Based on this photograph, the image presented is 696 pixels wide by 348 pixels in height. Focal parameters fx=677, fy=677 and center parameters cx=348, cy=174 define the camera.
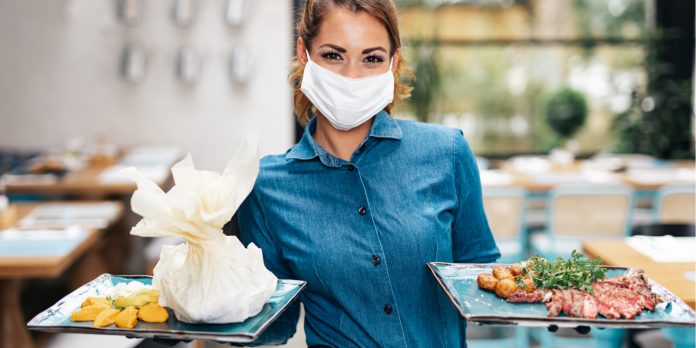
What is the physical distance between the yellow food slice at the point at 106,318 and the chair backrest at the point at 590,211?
2.92m

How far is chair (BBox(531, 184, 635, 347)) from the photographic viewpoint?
142 inches

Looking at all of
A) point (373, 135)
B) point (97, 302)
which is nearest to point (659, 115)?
point (373, 135)

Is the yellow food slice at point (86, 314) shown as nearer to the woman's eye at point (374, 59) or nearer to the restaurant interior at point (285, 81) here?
the woman's eye at point (374, 59)

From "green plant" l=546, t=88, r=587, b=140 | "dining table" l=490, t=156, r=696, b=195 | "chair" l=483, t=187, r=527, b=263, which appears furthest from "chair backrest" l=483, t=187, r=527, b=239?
"green plant" l=546, t=88, r=587, b=140

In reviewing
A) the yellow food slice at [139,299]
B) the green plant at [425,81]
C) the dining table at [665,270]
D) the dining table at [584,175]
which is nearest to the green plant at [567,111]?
the dining table at [584,175]

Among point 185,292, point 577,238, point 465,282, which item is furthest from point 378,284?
point 577,238

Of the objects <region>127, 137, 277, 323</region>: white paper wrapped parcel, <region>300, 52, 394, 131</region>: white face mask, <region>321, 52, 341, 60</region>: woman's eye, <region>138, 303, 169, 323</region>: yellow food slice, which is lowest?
<region>138, 303, 169, 323</region>: yellow food slice

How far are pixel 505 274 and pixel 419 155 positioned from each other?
344mm

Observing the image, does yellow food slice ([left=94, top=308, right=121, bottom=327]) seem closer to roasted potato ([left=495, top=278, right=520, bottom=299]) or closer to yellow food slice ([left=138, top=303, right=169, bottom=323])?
yellow food slice ([left=138, top=303, right=169, bottom=323])

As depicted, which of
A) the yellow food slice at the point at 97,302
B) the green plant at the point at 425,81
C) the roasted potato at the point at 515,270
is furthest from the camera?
the green plant at the point at 425,81

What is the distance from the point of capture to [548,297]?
45.5 inches

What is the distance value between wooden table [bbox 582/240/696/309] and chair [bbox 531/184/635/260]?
105 centimetres

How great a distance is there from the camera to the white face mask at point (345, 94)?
1.40 metres

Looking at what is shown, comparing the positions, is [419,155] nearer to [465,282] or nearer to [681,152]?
[465,282]
